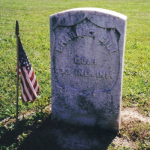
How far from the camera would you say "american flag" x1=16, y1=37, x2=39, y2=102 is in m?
3.37

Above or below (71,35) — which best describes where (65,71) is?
below

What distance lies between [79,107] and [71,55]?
2.80ft

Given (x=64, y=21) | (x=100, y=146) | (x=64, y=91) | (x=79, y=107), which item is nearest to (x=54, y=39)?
(x=64, y=21)

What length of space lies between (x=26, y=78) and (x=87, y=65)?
93cm

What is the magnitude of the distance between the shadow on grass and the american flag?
0.58 metres

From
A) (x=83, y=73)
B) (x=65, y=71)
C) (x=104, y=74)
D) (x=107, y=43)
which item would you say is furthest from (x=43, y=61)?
(x=107, y=43)

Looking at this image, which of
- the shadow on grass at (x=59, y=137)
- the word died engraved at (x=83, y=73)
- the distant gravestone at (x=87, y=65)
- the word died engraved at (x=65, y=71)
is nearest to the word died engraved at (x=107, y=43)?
the distant gravestone at (x=87, y=65)

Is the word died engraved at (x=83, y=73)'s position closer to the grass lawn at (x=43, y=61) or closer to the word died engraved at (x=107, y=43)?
the word died engraved at (x=107, y=43)

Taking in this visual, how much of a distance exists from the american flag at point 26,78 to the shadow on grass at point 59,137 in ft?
1.90

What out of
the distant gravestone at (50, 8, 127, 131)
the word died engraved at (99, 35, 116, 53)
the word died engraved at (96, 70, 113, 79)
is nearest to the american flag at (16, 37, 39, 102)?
the distant gravestone at (50, 8, 127, 131)

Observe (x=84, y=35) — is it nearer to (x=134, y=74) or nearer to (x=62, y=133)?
(x=62, y=133)

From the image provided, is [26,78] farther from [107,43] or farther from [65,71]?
[107,43]

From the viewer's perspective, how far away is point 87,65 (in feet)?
11.2

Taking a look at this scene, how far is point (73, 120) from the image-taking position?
377 centimetres
